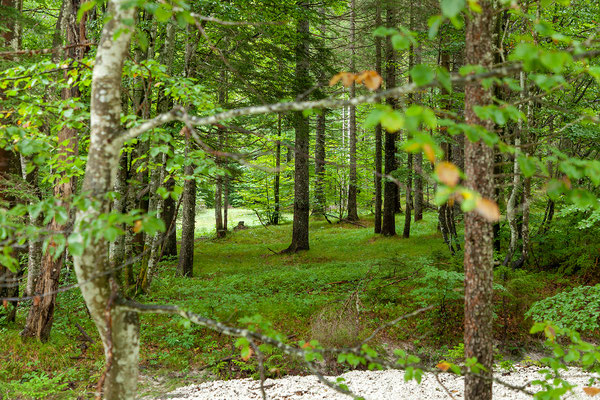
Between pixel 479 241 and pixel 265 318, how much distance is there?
5131mm

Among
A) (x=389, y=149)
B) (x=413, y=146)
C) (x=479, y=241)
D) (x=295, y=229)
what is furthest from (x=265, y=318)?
(x=389, y=149)

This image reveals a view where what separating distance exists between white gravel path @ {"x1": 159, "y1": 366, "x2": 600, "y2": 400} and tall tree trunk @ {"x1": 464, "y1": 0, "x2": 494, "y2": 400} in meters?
2.11

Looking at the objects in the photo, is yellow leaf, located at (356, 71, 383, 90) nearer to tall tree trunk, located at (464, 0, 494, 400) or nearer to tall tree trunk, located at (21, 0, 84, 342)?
tall tree trunk, located at (464, 0, 494, 400)

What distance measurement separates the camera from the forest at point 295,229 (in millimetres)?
2049

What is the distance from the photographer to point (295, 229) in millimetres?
Answer: 13508

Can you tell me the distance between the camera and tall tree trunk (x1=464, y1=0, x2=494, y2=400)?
304cm

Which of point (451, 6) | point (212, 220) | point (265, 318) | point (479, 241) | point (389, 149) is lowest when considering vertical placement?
point (265, 318)

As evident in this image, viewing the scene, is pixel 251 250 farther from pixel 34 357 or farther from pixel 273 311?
pixel 34 357

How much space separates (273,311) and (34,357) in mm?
4016

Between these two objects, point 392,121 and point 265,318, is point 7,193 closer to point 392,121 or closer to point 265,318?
point 265,318

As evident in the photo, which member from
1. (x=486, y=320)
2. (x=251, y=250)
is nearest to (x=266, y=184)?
(x=251, y=250)

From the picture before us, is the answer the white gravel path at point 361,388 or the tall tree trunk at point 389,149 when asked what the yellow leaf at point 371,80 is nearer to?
the white gravel path at point 361,388

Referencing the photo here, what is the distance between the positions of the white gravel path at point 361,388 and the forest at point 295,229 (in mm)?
46

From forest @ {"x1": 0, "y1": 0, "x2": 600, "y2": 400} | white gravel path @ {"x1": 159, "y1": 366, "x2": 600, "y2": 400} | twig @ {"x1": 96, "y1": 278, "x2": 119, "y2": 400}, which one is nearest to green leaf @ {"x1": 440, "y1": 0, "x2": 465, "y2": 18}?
forest @ {"x1": 0, "y1": 0, "x2": 600, "y2": 400}
